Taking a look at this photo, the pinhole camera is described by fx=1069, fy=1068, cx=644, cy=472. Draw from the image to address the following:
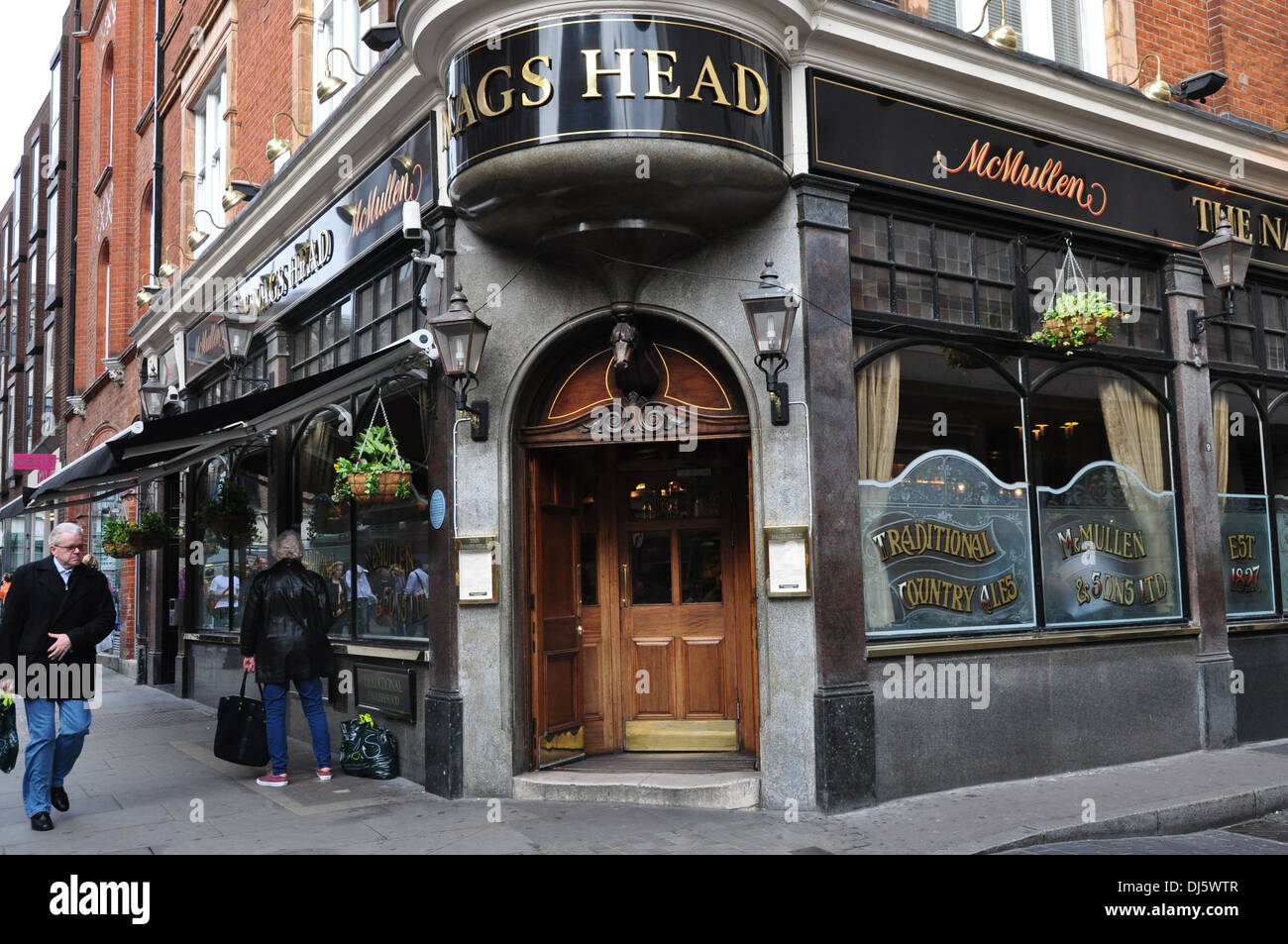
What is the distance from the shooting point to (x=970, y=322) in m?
9.06

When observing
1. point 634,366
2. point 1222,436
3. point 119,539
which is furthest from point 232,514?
point 1222,436

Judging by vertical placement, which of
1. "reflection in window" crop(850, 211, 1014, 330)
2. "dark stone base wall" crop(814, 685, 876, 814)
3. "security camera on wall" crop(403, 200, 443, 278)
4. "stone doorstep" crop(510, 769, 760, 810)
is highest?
"security camera on wall" crop(403, 200, 443, 278)

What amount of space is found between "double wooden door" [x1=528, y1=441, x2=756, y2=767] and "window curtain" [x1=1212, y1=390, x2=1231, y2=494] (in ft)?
16.9

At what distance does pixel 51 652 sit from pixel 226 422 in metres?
2.95

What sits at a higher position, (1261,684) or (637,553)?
(637,553)


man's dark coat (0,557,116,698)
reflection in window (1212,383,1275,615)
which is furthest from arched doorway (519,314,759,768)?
reflection in window (1212,383,1275,615)

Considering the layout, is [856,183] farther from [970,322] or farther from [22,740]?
[22,740]

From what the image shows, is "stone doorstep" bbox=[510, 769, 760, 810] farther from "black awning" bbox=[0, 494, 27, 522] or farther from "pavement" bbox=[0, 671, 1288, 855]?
"black awning" bbox=[0, 494, 27, 522]

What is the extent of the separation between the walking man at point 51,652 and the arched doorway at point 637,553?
3167 millimetres

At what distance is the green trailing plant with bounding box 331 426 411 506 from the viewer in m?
8.38

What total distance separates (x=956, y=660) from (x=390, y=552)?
5.08m

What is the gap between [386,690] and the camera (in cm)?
929

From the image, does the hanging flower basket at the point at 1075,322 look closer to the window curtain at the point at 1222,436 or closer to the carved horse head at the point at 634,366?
the window curtain at the point at 1222,436

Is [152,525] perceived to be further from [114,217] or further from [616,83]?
[616,83]
